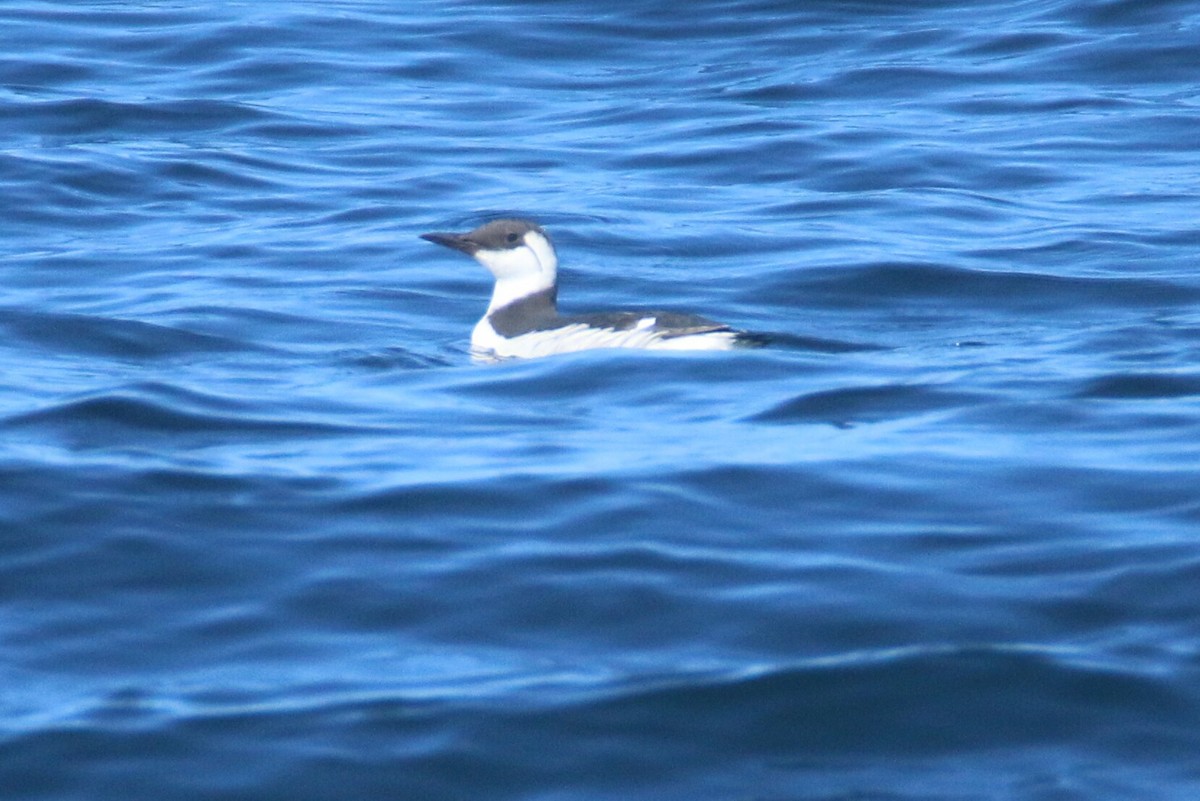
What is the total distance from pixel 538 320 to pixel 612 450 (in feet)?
9.29

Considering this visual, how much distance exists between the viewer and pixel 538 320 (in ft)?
33.3

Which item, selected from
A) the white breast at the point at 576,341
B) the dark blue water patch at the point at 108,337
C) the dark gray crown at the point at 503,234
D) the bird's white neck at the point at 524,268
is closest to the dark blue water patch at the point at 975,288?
the bird's white neck at the point at 524,268

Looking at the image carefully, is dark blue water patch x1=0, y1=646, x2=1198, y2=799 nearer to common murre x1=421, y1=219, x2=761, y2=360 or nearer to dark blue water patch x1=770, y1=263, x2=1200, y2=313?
common murre x1=421, y1=219, x2=761, y2=360

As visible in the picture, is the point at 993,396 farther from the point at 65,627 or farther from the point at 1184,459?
the point at 65,627

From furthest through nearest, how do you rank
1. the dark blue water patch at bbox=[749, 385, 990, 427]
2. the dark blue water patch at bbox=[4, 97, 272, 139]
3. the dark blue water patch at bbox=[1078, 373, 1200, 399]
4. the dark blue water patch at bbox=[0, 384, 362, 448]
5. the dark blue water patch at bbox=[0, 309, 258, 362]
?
the dark blue water patch at bbox=[4, 97, 272, 139] → the dark blue water patch at bbox=[0, 309, 258, 362] → the dark blue water patch at bbox=[1078, 373, 1200, 399] → the dark blue water patch at bbox=[749, 385, 990, 427] → the dark blue water patch at bbox=[0, 384, 362, 448]

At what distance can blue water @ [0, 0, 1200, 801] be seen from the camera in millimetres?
4965

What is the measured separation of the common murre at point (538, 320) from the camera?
9.22 meters

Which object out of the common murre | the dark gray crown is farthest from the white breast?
the dark gray crown

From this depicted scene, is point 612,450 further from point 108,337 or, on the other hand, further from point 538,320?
point 108,337

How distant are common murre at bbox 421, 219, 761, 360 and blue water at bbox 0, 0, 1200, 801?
0.21m

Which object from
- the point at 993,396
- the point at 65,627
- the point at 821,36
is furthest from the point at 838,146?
the point at 65,627

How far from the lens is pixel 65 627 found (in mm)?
5625

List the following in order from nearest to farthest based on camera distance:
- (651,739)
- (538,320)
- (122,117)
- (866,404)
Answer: (651,739) < (866,404) < (538,320) < (122,117)

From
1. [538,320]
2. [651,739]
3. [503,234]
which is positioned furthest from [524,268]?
[651,739]
